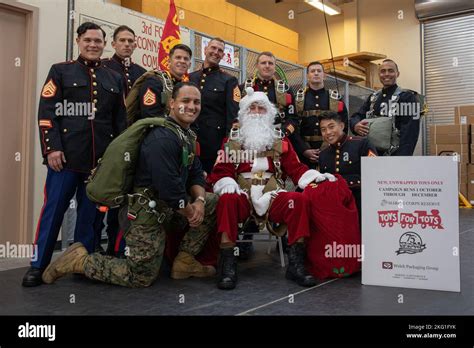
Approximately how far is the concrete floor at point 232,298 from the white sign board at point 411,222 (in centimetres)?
10

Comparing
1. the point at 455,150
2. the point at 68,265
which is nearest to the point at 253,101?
the point at 68,265

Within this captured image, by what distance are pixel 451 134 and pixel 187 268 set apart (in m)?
8.21

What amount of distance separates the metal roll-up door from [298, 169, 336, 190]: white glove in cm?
847

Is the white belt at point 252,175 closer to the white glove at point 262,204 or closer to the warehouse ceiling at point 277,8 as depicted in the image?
the white glove at point 262,204

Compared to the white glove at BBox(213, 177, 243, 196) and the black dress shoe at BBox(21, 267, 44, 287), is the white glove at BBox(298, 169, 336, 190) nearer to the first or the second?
the white glove at BBox(213, 177, 243, 196)

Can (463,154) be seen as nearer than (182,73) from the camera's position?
No

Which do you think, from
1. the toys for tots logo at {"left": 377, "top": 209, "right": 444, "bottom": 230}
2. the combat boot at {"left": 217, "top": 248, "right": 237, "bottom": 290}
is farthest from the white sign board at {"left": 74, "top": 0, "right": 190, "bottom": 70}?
the toys for tots logo at {"left": 377, "top": 209, "right": 444, "bottom": 230}

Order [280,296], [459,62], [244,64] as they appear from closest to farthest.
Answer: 1. [280,296]
2. [244,64]
3. [459,62]

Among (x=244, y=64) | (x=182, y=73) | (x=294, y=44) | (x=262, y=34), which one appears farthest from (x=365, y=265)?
(x=294, y=44)

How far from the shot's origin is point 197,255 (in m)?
3.48

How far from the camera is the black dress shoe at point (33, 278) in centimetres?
299

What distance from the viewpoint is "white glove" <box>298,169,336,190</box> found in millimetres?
3318
